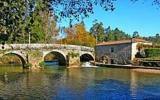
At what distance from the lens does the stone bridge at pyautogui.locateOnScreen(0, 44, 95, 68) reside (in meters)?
55.1

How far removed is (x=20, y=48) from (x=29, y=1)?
1666 inches

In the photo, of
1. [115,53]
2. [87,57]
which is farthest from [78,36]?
[115,53]

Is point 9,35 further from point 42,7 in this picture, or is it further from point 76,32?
point 76,32

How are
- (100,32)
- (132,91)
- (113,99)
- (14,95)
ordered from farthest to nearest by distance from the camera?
(100,32), (132,91), (14,95), (113,99)

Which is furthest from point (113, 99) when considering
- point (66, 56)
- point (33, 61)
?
point (66, 56)

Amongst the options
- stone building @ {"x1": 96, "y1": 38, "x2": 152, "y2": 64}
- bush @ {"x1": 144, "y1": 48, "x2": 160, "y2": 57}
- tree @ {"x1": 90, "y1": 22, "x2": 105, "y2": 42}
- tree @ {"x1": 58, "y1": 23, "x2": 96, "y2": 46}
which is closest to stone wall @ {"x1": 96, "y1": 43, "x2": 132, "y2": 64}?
stone building @ {"x1": 96, "y1": 38, "x2": 152, "y2": 64}

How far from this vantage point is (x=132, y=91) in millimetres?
28031

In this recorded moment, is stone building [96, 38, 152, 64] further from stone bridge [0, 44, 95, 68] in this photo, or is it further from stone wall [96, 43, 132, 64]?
stone bridge [0, 44, 95, 68]

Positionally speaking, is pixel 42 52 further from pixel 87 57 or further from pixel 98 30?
pixel 98 30

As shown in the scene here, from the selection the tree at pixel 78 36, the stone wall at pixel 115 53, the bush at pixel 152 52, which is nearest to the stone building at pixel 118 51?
the stone wall at pixel 115 53

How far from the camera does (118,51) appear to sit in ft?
200

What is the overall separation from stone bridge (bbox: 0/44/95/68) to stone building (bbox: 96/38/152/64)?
3058 mm

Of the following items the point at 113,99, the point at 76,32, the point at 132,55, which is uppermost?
the point at 76,32

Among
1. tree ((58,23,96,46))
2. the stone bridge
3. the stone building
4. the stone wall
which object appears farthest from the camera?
tree ((58,23,96,46))
